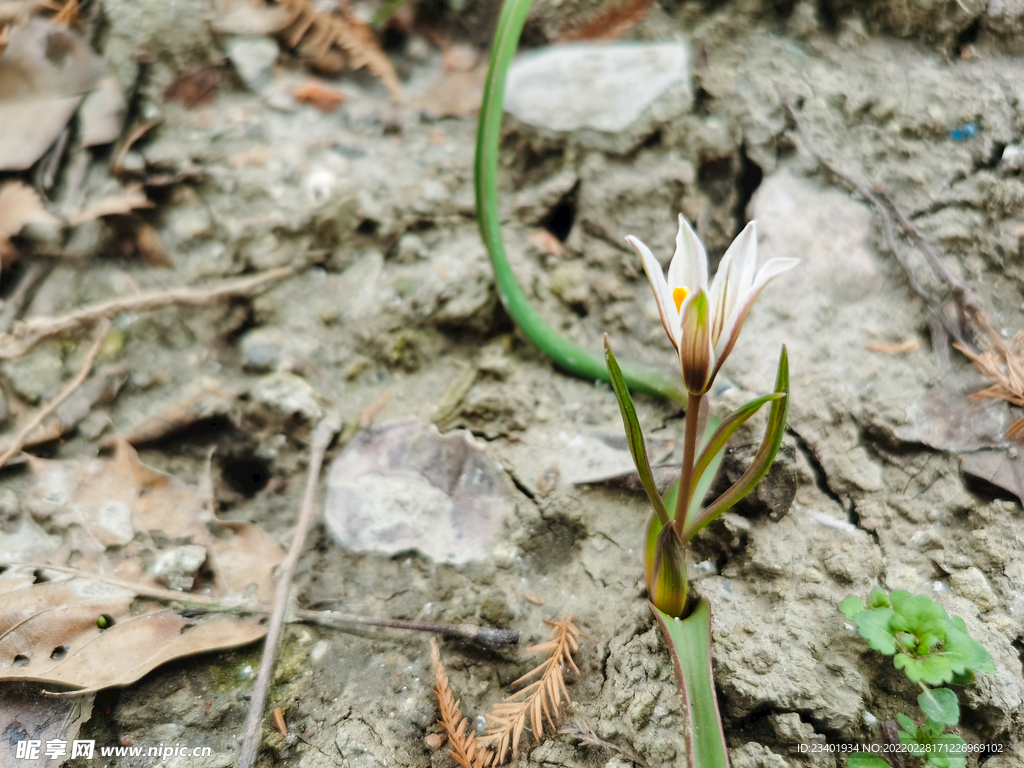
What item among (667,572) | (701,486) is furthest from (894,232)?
(667,572)

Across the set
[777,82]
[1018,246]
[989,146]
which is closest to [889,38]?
[777,82]

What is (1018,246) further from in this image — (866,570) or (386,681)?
(386,681)

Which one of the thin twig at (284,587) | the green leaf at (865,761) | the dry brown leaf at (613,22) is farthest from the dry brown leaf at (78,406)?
the green leaf at (865,761)

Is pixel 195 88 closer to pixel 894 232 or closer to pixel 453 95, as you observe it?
pixel 453 95

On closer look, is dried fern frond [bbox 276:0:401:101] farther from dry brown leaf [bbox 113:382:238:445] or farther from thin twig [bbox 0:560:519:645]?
thin twig [bbox 0:560:519:645]

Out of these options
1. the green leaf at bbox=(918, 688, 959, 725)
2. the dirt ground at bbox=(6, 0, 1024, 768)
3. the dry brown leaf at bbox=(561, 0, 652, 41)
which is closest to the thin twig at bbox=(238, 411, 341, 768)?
the dirt ground at bbox=(6, 0, 1024, 768)

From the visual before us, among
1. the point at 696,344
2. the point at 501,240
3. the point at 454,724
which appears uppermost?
the point at 696,344
